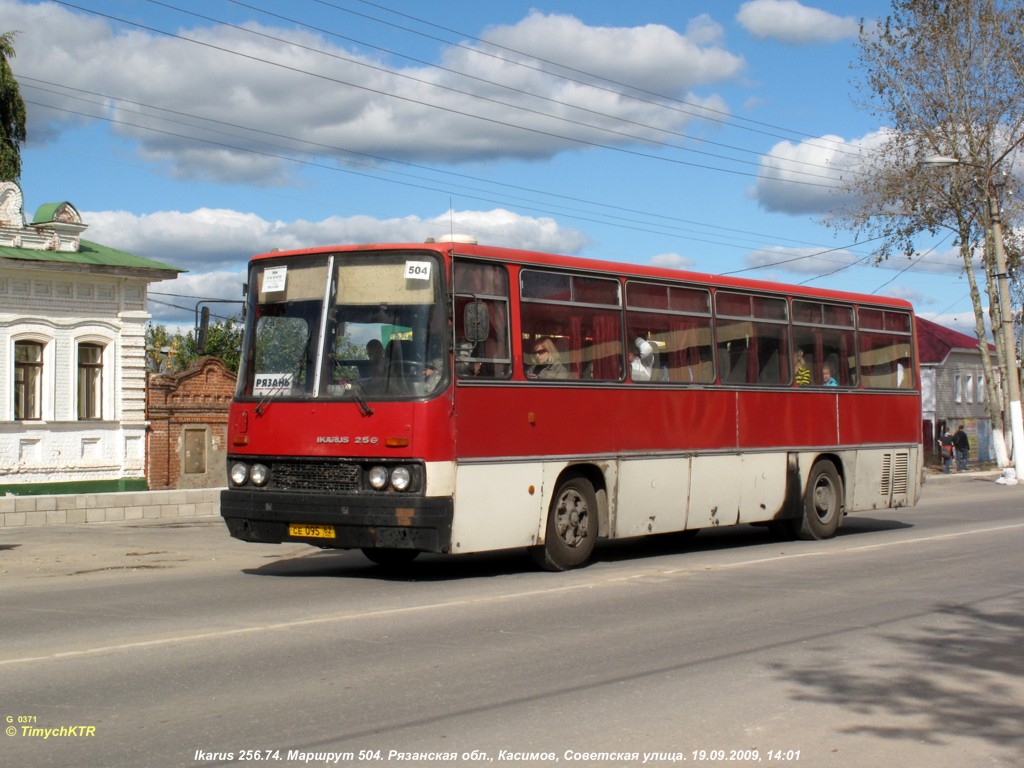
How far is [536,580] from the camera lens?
1253 centimetres

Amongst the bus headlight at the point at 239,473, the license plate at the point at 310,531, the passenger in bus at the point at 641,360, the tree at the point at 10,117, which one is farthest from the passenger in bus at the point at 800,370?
the tree at the point at 10,117

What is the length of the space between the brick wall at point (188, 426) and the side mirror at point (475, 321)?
77.8 feet

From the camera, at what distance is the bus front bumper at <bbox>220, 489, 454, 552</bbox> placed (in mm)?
11516

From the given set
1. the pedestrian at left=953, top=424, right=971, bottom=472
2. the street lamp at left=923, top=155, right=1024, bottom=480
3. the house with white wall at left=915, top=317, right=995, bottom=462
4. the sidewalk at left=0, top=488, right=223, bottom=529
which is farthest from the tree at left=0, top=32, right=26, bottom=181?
the house with white wall at left=915, top=317, right=995, bottom=462

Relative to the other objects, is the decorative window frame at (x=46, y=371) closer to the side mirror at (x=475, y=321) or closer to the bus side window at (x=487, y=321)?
the bus side window at (x=487, y=321)

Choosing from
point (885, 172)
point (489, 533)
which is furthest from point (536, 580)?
point (885, 172)

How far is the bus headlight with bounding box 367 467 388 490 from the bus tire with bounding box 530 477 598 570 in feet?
6.66

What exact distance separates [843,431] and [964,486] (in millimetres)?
19949

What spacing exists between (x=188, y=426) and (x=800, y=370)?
21.8 m

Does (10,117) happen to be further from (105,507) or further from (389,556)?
Result: (389,556)

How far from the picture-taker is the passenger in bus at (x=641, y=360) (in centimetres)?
1425

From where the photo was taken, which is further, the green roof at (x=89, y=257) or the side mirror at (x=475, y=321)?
the green roof at (x=89, y=257)

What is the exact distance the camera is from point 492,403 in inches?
484

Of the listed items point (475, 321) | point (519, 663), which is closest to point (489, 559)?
point (475, 321)
